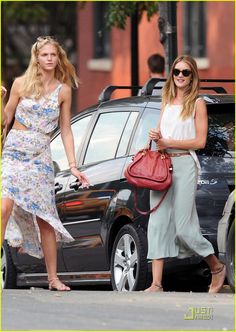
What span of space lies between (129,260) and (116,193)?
63 centimetres

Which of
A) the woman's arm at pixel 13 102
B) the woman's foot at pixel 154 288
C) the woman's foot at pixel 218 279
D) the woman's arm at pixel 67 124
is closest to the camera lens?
the woman's arm at pixel 13 102

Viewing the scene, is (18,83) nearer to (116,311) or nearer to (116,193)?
(116,193)

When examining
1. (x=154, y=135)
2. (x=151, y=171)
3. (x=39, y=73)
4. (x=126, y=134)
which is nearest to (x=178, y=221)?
(x=151, y=171)

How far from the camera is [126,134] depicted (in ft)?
37.2

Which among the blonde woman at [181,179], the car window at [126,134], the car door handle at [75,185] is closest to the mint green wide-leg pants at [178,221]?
the blonde woman at [181,179]

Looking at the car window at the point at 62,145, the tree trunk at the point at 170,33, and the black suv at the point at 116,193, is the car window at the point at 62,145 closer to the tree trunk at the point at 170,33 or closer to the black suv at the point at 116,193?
the black suv at the point at 116,193

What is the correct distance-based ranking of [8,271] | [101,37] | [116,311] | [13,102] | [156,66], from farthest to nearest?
[101,37]
[156,66]
[8,271]
[13,102]
[116,311]

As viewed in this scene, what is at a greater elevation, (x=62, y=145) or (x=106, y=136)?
(x=106, y=136)

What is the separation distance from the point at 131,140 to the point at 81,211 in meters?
0.93

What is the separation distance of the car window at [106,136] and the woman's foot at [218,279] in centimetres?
156

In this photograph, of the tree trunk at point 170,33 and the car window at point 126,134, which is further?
the tree trunk at point 170,33

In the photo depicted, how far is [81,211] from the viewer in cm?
1173

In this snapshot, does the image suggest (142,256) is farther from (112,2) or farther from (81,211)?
(112,2)

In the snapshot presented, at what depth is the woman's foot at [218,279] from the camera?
412 inches
